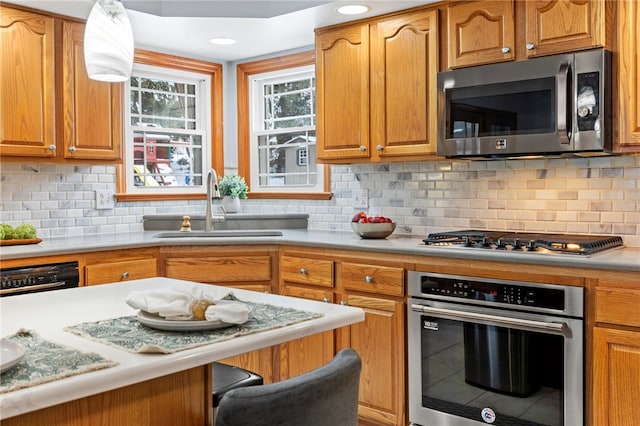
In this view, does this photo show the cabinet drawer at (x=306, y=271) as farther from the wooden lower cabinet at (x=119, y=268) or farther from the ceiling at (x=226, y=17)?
the ceiling at (x=226, y=17)

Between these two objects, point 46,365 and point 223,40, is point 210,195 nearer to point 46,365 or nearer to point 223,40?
point 223,40

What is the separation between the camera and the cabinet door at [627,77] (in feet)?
8.91

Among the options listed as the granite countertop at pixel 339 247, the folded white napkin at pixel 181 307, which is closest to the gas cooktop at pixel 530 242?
the granite countertop at pixel 339 247

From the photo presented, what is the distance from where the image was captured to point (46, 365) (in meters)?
1.17

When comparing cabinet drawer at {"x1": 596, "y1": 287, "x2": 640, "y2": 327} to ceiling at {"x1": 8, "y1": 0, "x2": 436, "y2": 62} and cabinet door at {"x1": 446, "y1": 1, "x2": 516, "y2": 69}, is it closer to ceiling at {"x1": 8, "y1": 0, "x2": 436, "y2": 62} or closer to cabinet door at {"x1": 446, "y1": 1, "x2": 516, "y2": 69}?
cabinet door at {"x1": 446, "y1": 1, "x2": 516, "y2": 69}

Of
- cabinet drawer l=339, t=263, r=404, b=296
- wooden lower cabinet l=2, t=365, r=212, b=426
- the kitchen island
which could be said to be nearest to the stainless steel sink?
cabinet drawer l=339, t=263, r=404, b=296

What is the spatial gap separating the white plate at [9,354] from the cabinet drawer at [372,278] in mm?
2111

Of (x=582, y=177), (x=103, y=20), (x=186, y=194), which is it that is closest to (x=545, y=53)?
(x=582, y=177)

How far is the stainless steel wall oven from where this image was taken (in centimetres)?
258

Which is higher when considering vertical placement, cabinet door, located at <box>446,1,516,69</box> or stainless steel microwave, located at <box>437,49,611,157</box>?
cabinet door, located at <box>446,1,516,69</box>

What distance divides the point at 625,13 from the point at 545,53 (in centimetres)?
37

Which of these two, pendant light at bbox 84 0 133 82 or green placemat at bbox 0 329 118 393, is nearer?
green placemat at bbox 0 329 118 393

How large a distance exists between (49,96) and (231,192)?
1386 mm

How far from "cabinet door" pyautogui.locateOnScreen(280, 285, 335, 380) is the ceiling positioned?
1570mm
